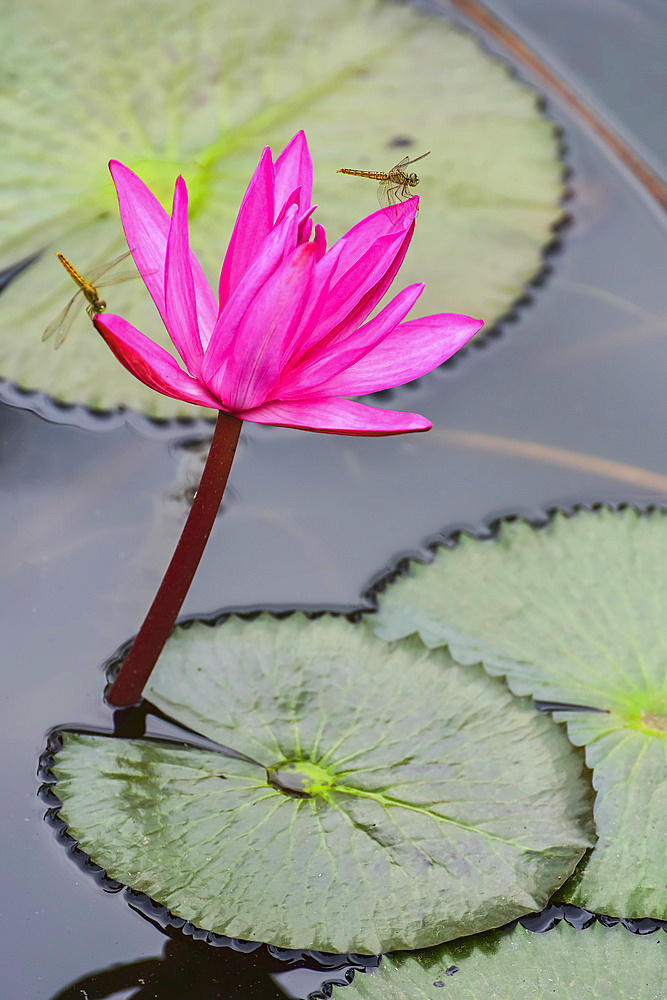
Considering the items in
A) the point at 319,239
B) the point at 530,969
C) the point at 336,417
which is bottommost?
the point at 530,969

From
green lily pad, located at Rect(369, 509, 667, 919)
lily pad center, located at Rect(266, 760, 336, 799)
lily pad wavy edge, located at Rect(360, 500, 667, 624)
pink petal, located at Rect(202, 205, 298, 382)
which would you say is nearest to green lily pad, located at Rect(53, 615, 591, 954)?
lily pad center, located at Rect(266, 760, 336, 799)

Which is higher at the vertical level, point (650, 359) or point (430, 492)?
point (650, 359)

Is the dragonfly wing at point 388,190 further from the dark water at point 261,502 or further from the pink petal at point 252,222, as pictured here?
the dark water at point 261,502

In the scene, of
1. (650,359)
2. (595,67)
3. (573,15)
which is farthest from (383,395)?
(573,15)

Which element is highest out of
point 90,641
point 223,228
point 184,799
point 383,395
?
point 223,228

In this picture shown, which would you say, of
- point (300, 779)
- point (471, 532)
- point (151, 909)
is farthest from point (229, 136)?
point (151, 909)

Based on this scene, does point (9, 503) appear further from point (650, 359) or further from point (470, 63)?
point (470, 63)

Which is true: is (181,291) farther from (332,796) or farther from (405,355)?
(332,796)
